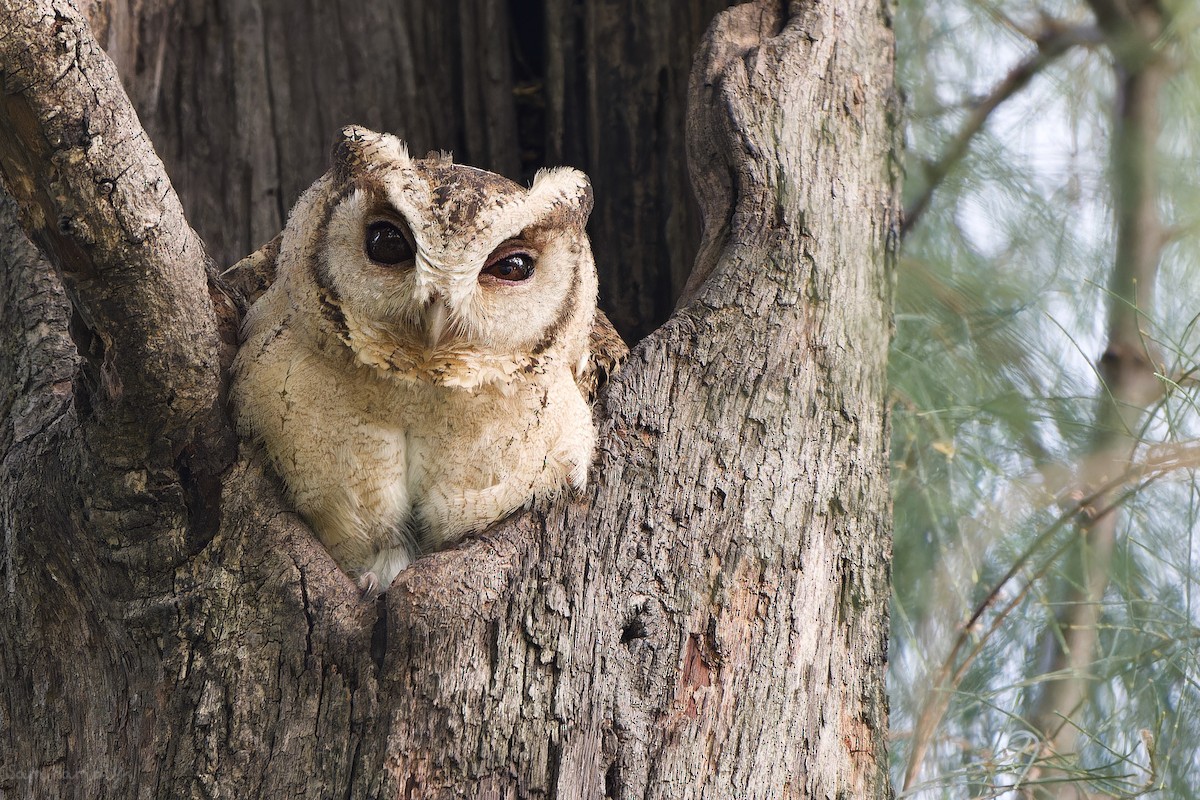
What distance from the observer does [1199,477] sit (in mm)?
3000

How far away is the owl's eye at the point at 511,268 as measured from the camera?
7.20 ft

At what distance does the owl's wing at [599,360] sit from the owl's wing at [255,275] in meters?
0.71

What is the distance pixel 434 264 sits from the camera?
2.05 m

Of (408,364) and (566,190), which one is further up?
(566,190)

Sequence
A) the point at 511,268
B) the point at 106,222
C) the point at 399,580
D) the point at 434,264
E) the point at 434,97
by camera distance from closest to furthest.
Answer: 1. the point at 106,222
2. the point at 399,580
3. the point at 434,264
4. the point at 511,268
5. the point at 434,97

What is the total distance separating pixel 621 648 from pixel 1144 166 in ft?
8.65

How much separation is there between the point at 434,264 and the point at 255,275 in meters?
0.68

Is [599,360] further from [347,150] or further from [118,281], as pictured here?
[118,281]

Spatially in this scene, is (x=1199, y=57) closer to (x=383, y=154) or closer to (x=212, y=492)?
(x=383, y=154)

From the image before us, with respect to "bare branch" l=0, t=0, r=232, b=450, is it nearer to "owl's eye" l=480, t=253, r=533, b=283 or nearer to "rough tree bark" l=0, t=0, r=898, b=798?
"rough tree bark" l=0, t=0, r=898, b=798

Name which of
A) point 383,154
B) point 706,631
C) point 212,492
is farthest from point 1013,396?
point 212,492

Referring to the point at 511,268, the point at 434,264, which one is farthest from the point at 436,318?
the point at 511,268

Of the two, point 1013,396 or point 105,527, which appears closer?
point 105,527

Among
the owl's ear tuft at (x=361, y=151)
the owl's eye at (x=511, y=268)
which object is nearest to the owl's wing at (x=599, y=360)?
the owl's eye at (x=511, y=268)
